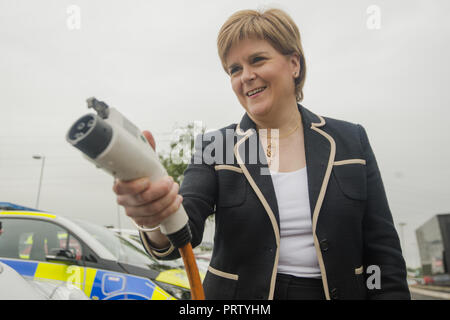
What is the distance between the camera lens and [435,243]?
9.55 m

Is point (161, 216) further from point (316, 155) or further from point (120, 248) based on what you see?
point (120, 248)

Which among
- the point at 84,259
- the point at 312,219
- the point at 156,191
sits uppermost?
the point at 156,191

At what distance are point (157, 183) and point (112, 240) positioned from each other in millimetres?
3987

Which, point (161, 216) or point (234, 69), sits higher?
point (234, 69)

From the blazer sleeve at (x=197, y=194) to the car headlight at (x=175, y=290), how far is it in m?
2.44

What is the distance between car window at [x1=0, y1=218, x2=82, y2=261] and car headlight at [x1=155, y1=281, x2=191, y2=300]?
47.1 inches

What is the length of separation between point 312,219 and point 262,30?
829 millimetres

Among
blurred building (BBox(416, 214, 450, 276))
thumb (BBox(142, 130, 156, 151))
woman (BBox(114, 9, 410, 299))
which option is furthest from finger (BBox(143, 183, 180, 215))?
blurred building (BBox(416, 214, 450, 276))

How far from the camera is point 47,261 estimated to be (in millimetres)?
4035


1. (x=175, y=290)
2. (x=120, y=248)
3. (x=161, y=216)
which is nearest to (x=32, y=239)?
(x=120, y=248)

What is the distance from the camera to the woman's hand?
0.84m

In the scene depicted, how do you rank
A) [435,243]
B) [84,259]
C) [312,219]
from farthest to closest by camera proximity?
[435,243] < [84,259] < [312,219]
